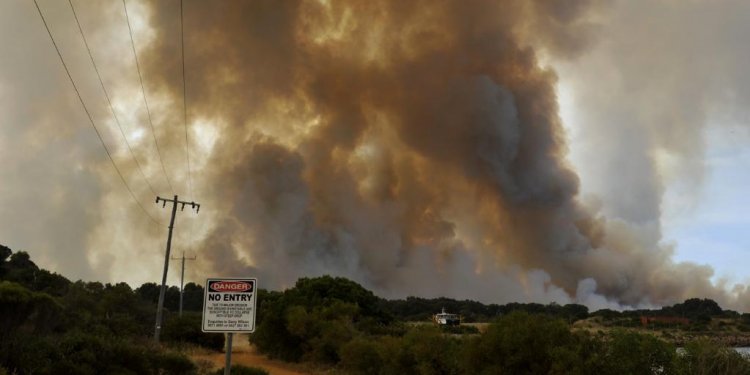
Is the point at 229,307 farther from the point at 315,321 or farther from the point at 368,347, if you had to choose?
the point at 315,321

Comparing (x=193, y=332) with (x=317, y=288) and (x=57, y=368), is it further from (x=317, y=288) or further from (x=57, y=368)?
(x=57, y=368)

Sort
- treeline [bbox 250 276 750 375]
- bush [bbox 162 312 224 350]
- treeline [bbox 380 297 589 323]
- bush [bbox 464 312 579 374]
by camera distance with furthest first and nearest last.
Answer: treeline [bbox 380 297 589 323], bush [bbox 162 312 224 350], bush [bbox 464 312 579 374], treeline [bbox 250 276 750 375]

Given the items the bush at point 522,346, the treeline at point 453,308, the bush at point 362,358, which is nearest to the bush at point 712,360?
the bush at point 522,346

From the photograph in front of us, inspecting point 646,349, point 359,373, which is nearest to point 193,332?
point 359,373

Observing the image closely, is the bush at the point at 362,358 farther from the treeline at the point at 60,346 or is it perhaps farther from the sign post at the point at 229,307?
the sign post at the point at 229,307

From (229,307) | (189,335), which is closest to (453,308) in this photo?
(189,335)

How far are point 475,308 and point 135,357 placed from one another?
9313cm

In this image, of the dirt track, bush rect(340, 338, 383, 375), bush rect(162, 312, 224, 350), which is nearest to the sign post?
bush rect(340, 338, 383, 375)

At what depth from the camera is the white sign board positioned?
744 centimetres

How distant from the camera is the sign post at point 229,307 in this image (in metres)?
7.43

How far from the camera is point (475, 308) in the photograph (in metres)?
104

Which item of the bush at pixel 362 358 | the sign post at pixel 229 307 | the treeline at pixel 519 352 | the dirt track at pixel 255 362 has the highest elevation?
the sign post at pixel 229 307

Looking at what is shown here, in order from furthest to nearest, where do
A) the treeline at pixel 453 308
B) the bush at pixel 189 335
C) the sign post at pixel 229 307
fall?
1. the treeline at pixel 453 308
2. the bush at pixel 189 335
3. the sign post at pixel 229 307

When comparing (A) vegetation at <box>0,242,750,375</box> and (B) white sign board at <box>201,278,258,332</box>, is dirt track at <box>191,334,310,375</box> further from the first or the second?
(B) white sign board at <box>201,278,258,332</box>
